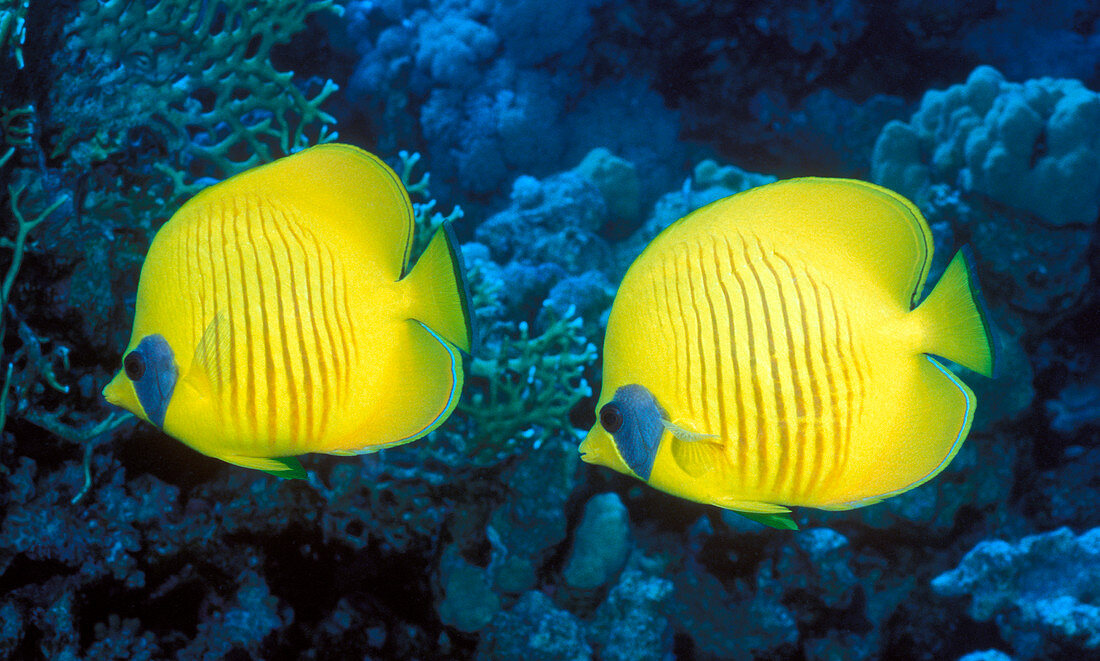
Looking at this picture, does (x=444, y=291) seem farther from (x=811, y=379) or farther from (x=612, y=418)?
(x=811, y=379)

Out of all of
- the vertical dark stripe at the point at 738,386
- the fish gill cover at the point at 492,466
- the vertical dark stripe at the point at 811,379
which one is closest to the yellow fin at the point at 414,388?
the vertical dark stripe at the point at 738,386

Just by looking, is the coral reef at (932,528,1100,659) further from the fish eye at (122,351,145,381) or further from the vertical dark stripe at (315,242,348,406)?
the fish eye at (122,351,145,381)

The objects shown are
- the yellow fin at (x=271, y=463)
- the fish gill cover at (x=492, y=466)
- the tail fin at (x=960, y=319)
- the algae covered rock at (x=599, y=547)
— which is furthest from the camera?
the algae covered rock at (x=599, y=547)

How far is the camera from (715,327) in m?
1.03

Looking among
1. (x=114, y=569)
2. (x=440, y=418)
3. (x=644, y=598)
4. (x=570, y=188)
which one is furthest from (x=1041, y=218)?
(x=114, y=569)

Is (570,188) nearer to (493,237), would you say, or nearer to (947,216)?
(493,237)

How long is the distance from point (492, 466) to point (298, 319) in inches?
60.2

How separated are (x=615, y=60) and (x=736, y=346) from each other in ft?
16.5

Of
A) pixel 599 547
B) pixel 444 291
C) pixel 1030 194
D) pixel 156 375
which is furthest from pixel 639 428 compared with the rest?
pixel 1030 194

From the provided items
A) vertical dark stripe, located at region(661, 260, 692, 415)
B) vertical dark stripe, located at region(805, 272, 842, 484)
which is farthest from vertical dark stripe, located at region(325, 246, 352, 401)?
vertical dark stripe, located at region(805, 272, 842, 484)

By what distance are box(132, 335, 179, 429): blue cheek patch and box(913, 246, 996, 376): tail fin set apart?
1157 millimetres

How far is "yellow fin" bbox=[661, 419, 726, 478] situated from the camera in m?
1.04

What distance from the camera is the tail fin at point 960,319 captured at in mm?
980

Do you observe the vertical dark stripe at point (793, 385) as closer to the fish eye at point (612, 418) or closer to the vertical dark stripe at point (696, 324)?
the vertical dark stripe at point (696, 324)
